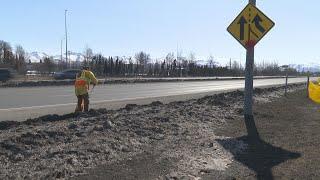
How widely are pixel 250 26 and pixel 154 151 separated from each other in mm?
7132

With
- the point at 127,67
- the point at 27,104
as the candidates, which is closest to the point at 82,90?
the point at 27,104

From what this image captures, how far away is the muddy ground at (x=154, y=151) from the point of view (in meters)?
8.10

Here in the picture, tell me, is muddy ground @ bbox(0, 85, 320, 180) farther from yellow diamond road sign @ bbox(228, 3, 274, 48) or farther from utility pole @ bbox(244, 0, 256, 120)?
yellow diamond road sign @ bbox(228, 3, 274, 48)

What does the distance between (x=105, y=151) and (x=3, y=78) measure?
39.9 meters

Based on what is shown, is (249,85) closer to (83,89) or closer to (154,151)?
(83,89)

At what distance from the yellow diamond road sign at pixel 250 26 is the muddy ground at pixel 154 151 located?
9.25 ft

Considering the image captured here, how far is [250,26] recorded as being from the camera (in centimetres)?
1597

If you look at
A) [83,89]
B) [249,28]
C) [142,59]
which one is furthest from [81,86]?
[142,59]

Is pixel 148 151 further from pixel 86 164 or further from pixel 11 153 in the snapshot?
pixel 11 153

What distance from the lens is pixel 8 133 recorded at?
10414 mm

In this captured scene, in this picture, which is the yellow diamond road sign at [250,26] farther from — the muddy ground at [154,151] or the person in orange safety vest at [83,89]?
the person in orange safety vest at [83,89]

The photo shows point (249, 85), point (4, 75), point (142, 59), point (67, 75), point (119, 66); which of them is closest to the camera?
point (249, 85)

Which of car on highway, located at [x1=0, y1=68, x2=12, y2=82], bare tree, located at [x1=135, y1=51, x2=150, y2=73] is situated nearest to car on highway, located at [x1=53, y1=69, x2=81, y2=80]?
car on highway, located at [x1=0, y1=68, x2=12, y2=82]

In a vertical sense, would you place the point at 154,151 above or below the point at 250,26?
below
